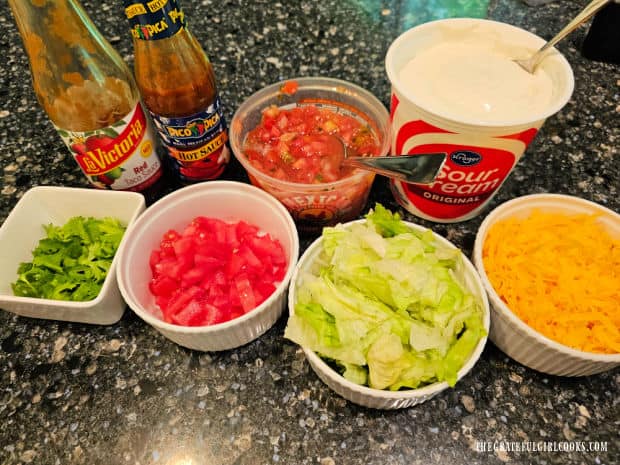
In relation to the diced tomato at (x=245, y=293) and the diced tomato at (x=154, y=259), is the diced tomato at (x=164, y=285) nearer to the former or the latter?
the diced tomato at (x=154, y=259)

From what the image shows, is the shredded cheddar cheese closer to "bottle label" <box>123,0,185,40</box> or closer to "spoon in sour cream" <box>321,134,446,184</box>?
"spoon in sour cream" <box>321,134,446,184</box>

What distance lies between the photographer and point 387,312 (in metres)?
0.94

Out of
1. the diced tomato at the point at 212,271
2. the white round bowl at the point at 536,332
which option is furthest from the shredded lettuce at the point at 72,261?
the white round bowl at the point at 536,332

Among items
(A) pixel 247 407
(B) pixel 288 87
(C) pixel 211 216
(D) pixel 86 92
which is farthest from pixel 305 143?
(A) pixel 247 407

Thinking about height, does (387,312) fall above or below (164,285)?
above

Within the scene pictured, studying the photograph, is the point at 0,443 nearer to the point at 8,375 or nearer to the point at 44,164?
the point at 8,375

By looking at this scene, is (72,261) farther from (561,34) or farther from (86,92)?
(561,34)

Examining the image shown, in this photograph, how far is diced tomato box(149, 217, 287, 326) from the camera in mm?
1041

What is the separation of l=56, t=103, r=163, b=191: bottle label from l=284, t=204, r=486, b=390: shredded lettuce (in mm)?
550

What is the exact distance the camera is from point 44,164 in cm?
148

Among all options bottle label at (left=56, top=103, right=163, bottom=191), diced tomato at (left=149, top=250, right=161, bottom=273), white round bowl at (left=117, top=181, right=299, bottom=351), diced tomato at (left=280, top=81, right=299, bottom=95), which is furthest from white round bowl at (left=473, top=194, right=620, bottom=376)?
bottle label at (left=56, top=103, right=163, bottom=191)

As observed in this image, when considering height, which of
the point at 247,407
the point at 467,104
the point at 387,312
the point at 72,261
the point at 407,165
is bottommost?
the point at 247,407

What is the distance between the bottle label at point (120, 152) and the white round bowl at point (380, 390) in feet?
1.73

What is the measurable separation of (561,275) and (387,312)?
413mm
